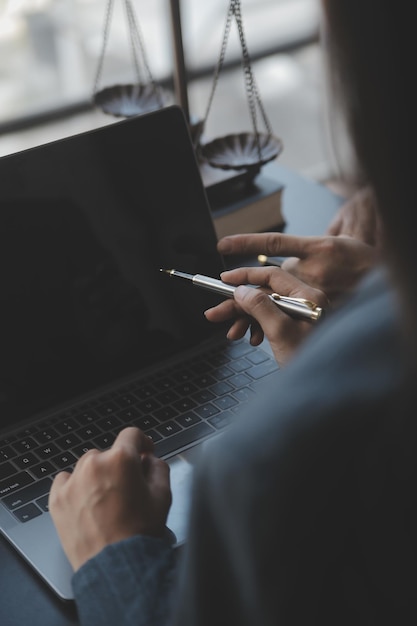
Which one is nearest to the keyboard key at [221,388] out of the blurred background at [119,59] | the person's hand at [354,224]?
the person's hand at [354,224]

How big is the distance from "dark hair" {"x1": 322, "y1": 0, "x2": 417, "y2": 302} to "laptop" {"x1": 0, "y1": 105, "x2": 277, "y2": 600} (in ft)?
1.46

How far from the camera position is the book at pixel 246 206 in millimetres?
1187

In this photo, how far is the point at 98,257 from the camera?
3.08ft

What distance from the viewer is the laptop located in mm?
875

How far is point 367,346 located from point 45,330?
498mm

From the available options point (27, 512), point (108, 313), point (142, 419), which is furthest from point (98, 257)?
point (27, 512)

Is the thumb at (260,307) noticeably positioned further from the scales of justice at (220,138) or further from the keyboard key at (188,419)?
the scales of justice at (220,138)

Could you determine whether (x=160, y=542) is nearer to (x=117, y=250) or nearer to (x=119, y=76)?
(x=117, y=250)

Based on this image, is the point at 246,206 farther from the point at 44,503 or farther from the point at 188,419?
the point at 44,503

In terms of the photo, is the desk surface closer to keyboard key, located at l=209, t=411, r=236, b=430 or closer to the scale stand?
keyboard key, located at l=209, t=411, r=236, b=430

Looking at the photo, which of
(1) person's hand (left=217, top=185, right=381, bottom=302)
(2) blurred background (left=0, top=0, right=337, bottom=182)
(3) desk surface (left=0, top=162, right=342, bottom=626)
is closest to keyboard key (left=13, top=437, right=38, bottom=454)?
(3) desk surface (left=0, top=162, right=342, bottom=626)

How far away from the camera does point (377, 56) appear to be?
1.33ft

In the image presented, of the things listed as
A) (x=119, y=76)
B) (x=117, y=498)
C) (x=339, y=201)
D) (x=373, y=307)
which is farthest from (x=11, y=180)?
(x=119, y=76)

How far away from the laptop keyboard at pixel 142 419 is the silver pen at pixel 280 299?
8 centimetres
